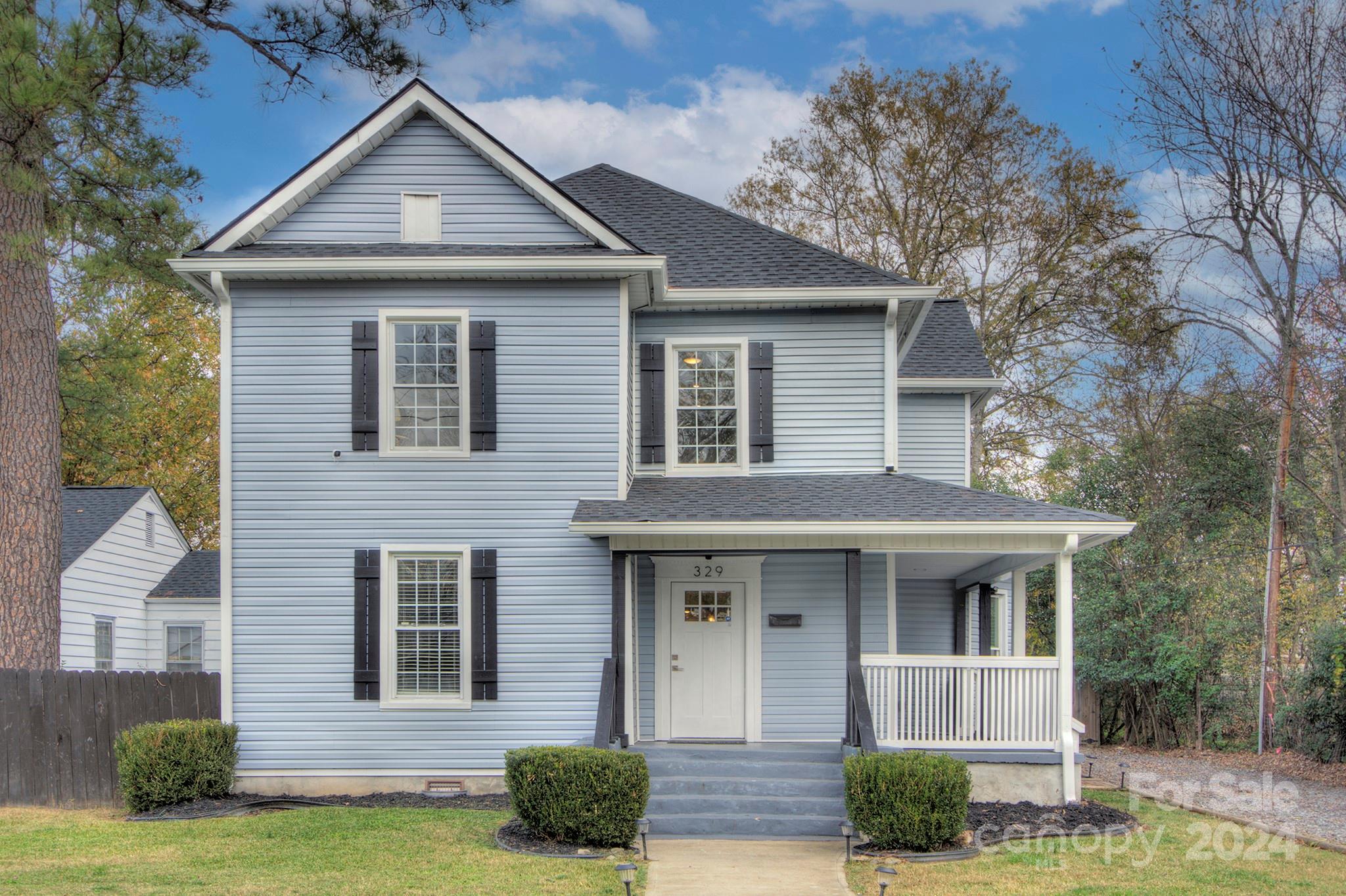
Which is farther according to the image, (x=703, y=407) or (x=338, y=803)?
(x=703, y=407)

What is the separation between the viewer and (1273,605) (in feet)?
65.2

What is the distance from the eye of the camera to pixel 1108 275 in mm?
25656

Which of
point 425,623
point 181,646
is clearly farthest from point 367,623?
point 181,646

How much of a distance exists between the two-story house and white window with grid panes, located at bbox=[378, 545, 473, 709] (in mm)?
27

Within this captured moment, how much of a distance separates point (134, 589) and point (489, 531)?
44.8 ft

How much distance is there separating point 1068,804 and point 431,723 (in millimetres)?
6432

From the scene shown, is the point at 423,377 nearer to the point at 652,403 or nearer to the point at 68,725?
the point at 652,403

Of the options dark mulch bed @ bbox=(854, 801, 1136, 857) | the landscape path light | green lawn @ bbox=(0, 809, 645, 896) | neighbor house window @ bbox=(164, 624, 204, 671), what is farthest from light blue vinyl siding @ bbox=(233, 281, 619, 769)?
neighbor house window @ bbox=(164, 624, 204, 671)

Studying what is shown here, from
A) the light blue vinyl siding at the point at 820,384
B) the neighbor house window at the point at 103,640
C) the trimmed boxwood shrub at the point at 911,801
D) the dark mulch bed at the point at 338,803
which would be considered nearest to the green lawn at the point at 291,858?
the dark mulch bed at the point at 338,803

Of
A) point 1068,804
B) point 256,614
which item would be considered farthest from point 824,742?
point 256,614

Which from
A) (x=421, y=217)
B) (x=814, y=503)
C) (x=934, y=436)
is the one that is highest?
(x=421, y=217)

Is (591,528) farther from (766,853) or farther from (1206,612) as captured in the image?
(1206,612)

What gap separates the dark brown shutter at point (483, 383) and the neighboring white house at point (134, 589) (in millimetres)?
11770

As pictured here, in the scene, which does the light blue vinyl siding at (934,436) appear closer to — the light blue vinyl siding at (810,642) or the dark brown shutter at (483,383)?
the light blue vinyl siding at (810,642)
